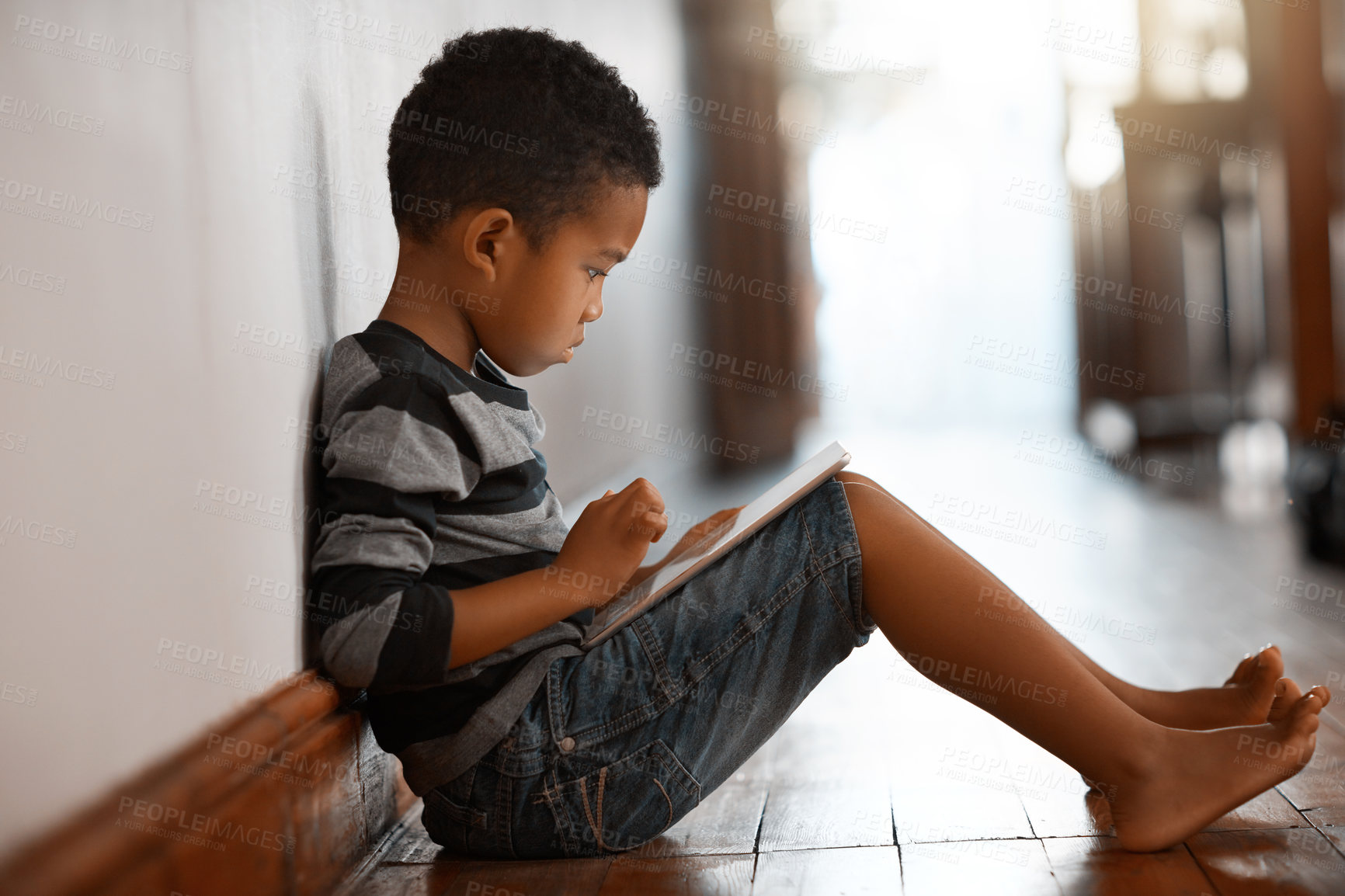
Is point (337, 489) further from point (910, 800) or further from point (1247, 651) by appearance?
point (1247, 651)

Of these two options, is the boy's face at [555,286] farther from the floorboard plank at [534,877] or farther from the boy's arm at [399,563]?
the floorboard plank at [534,877]

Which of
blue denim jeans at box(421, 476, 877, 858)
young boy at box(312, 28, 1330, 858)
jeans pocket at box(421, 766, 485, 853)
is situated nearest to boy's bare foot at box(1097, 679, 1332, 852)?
young boy at box(312, 28, 1330, 858)

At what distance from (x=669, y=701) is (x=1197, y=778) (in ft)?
1.32

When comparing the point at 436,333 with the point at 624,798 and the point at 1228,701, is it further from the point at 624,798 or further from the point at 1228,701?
the point at 1228,701

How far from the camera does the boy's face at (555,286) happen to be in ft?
2.82

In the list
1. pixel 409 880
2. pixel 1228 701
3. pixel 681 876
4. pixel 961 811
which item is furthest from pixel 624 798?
pixel 1228 701

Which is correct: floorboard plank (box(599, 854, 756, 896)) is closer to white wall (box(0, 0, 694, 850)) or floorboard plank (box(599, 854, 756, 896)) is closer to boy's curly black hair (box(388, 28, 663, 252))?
white wall (box(0, 0, 694, 850))

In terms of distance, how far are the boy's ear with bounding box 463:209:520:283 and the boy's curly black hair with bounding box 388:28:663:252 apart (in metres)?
0.01

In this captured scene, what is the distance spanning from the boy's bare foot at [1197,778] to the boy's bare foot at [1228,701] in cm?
11

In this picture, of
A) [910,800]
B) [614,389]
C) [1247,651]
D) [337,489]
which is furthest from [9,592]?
[614,389]

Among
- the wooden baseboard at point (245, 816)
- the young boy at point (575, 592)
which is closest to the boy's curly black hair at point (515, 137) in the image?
the young boy at point (575, 592)

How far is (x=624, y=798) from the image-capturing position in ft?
2.72

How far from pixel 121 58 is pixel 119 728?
0.36m

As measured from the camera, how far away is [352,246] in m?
0.97
